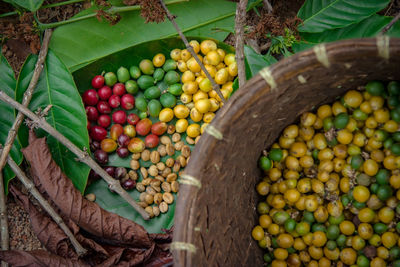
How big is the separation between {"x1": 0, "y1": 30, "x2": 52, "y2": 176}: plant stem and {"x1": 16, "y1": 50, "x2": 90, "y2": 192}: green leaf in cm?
3

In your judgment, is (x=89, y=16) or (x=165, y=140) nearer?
(x=89, y=16)

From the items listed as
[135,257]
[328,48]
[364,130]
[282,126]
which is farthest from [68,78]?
[364,130]

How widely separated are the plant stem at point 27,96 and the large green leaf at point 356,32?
1.30 metres

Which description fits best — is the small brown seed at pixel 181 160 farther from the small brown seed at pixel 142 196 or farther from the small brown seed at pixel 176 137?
the small brown seed at pixel 142 196

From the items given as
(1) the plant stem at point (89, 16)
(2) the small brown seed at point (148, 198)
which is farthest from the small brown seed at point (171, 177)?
(1) the plant stem at point (89, 16)

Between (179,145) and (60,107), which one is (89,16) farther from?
(179,145)

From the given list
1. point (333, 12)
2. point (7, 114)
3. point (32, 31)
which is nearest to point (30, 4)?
point (32, 31)

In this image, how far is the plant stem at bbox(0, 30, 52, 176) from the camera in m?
1.81

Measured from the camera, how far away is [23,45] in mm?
2082

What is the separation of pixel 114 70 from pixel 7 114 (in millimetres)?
606

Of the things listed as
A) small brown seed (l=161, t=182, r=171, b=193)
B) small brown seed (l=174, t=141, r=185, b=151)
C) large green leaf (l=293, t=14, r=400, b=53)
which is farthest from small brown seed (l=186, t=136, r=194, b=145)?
large green leaf (l=293, t=14, r=400, b=53)

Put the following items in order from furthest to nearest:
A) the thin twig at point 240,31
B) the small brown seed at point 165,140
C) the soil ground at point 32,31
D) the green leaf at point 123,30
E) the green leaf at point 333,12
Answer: the small brown seed at point 165,140 → the green leaf at point 123,30 → the soil ground at point 32,31 → the green leaf at point 333,12 → the thin twig at point 240,31

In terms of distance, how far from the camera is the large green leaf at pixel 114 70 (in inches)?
79.3

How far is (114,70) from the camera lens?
2115 mm
